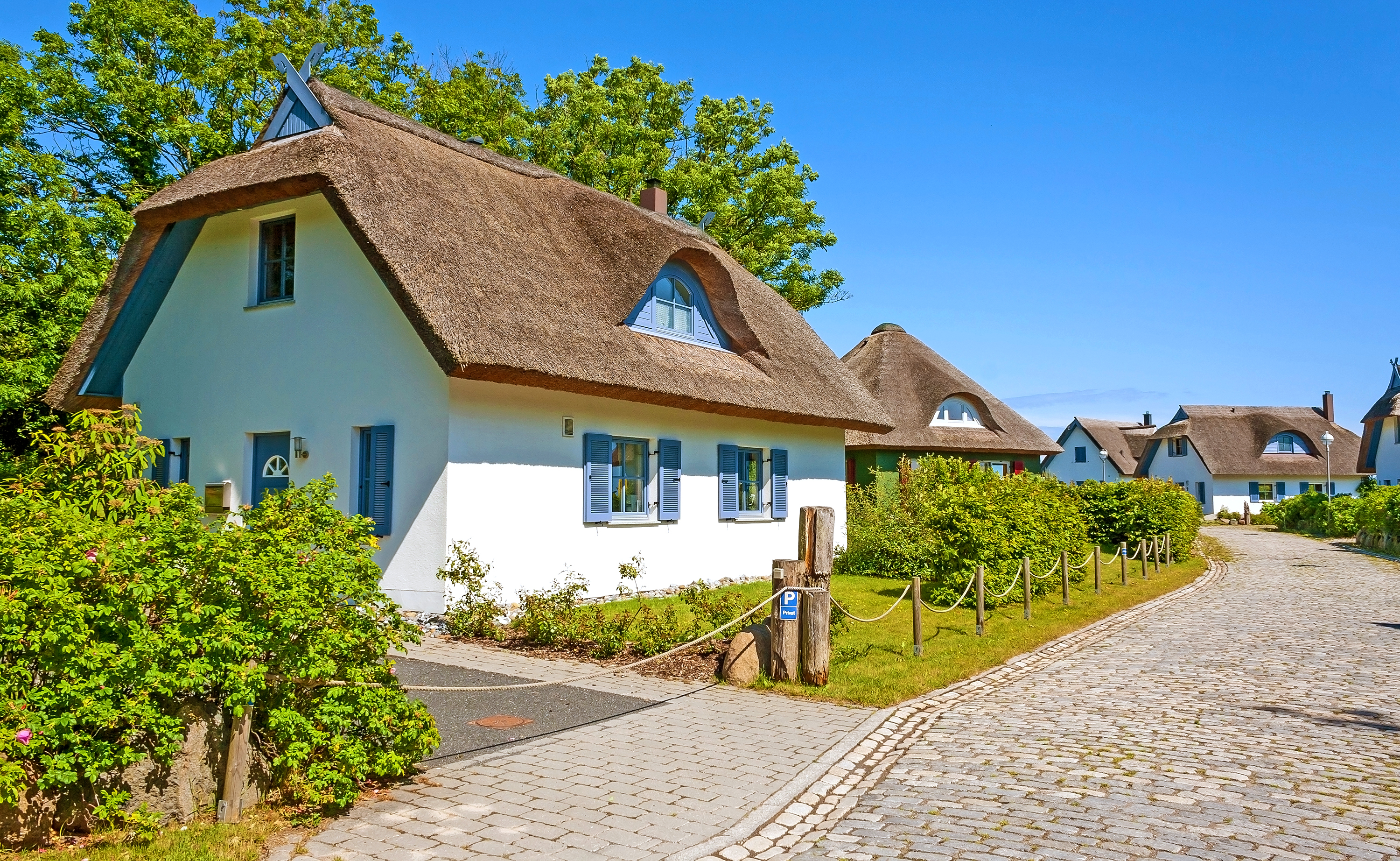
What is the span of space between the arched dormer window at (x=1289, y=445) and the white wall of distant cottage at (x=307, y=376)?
57258mm

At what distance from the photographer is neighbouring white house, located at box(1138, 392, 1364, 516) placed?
5538 cm

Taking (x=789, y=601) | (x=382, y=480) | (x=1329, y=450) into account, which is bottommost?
(x=789, y=601)

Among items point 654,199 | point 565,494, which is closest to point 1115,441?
point 654,199

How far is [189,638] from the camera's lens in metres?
4.61

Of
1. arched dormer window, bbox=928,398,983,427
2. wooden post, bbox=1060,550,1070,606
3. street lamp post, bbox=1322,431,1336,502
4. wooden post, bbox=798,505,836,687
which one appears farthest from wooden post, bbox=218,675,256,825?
street lamp post, bbox=1322,431,1336,502

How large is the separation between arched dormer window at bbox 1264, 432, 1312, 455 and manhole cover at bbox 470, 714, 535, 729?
59.5 m

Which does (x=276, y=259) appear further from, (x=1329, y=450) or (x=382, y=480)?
(x=1329, y=450)

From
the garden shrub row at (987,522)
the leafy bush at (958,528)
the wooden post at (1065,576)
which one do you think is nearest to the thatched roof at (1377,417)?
the garden shrub row at (987,522)

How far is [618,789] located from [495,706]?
2443mm

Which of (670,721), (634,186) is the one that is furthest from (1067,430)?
(670,721)

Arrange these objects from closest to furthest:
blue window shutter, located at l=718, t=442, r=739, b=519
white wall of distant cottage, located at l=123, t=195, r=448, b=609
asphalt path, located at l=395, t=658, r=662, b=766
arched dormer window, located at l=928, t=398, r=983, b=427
Result: 1. asphalt path, located at l=395, t=658, r=662, b=766
2. white wall of distant cottage, located at l=123, t=195, r=448, b=609
3. blue window shutter, located at l=718, t=442, r=739, b=519
4. arched dormer window, located at l=928, t=398, r=983, b=427

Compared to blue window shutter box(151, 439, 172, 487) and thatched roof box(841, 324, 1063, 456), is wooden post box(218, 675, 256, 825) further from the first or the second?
thatched roof box(841, 324, 1063, 456)

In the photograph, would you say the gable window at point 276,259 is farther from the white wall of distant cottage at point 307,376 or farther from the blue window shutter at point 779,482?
the blue window shutter at point 779,482

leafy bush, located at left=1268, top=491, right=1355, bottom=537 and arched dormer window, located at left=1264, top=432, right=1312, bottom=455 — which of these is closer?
leafy bush, located at left=1268, top=491, right=1355, bottom=537
